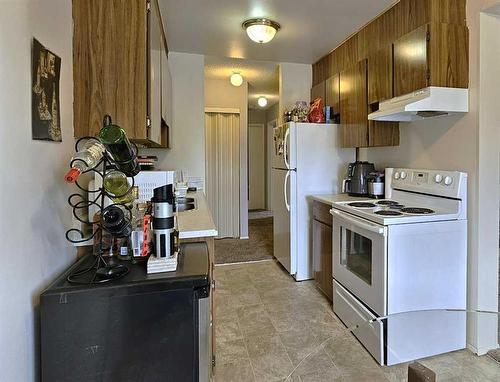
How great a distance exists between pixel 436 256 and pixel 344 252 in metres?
0.65

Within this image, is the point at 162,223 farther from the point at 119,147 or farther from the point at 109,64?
the point at 109,64

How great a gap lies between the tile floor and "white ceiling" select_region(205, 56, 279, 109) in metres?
2.79

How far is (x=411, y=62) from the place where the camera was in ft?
7.16

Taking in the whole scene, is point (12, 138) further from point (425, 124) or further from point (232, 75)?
point (232, 75)

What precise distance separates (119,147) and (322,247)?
2307mm

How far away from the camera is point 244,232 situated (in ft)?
16.8

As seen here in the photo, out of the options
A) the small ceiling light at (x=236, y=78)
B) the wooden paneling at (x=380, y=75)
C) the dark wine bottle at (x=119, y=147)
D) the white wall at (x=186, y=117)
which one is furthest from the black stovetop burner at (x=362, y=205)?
the small ceiling light at (x=236, y=78)

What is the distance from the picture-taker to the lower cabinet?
9.23 ft

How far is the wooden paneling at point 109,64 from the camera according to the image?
160 cm

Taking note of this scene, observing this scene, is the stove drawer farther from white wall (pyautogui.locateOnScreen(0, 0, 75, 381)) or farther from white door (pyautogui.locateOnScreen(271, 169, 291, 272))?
white wall (pyautogui.locateOnScreen(0, 0, 75, 381))

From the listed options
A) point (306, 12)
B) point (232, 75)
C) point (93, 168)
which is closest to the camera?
point (93, 168)

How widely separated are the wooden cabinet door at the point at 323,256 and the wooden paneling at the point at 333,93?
1.24 m

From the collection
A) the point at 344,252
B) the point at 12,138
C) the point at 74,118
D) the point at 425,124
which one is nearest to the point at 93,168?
the point at 12,138

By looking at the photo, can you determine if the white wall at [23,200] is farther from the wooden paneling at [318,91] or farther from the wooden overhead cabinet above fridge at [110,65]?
the wooden paneling at [318,91]
